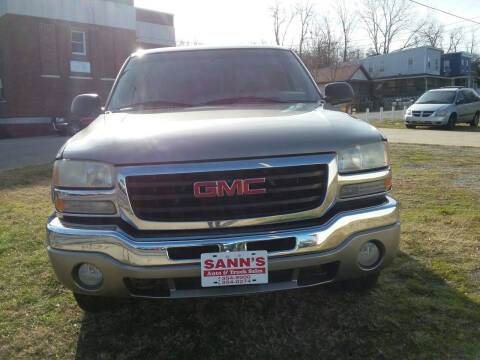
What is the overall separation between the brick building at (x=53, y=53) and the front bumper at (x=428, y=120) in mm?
15590

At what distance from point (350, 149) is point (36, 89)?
859 inches

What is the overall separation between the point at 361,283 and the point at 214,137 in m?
1.44

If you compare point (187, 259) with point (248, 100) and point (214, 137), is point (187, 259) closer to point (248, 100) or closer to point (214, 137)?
point (214, 137)

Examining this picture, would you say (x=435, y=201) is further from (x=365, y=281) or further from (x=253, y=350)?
(x=253, y=350)

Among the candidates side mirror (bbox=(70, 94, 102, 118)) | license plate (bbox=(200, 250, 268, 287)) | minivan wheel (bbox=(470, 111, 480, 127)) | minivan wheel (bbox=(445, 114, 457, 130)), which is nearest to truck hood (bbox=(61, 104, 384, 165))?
license plate (bbox=(200, 250, 268, 287))

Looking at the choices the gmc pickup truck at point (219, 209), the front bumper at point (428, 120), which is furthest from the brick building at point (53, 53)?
the gmc pickup truck at point (219, 209)

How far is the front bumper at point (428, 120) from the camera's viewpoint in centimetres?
1526

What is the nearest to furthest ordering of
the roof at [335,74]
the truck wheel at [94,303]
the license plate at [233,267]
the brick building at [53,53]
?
the license plate at [233,267]
the truck wheel at [94,303]
the brick building at [53,53]
the roof at [335,74]

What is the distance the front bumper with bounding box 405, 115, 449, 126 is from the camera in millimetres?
15258

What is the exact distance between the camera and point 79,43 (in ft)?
72.6

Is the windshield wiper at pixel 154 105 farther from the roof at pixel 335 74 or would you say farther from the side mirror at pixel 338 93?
the roof at pixel 335 74

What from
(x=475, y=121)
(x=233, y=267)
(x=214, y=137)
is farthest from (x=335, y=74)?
(x=233, y=267)

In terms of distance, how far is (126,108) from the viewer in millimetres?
3145

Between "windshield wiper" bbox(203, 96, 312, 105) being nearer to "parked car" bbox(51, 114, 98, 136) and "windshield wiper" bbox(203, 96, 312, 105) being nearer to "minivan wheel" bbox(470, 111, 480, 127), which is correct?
"parked car" bbox(51, 114, 98, 136)
